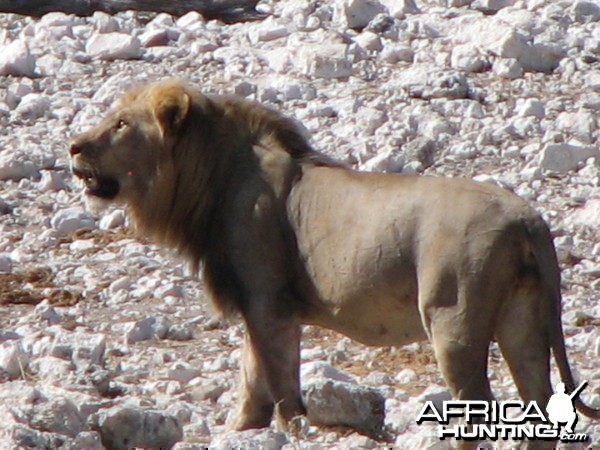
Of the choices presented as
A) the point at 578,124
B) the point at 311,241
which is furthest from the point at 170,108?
the point at 578,124

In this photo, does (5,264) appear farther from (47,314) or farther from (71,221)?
(47,314)

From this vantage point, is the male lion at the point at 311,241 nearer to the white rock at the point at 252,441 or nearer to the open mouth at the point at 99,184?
the open mouth at the point at 99,184

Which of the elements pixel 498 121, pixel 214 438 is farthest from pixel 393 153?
pixel 214 438

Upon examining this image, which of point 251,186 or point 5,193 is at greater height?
point 251,186

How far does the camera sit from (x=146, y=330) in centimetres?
929

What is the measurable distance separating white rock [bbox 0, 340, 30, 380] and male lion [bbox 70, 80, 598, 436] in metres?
0.75

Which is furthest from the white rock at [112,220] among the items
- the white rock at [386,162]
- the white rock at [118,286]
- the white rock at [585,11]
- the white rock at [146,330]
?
the white rock at [585,11]

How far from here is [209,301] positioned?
8023 mm

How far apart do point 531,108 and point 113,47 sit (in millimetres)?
2834


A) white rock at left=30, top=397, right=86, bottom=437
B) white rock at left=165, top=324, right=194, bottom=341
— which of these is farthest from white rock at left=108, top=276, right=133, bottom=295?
white rock at left=30, top=397, right=86, bottom=437

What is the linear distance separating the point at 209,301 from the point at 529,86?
4576mm

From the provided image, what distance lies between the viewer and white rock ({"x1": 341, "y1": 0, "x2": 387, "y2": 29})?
42.2ft

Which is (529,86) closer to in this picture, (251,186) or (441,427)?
(251,186)

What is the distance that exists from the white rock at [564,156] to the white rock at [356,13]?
7.19ft
